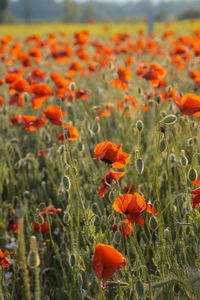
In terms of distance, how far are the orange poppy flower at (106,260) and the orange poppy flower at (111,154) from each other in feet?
1.29

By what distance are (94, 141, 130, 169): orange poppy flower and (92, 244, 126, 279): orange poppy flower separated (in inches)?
15.5

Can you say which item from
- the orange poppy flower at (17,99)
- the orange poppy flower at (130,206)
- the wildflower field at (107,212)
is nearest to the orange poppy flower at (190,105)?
the wildflower field at (107,212)

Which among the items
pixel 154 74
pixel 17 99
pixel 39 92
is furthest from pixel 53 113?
pixel 17 99

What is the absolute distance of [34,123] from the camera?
2256 mm

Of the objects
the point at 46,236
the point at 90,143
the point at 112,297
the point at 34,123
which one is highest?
the point at 34,123

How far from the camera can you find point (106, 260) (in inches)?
39.2

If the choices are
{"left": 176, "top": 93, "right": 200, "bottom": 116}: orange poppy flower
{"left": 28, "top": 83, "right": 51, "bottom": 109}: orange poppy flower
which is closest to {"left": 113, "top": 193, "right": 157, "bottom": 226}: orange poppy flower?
{"left": 176, "top": 93, "right": 200, "bottom": 116}: orange poppy flower

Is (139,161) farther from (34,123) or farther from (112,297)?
(34,123)

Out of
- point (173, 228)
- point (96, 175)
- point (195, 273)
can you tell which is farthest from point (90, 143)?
point (195, 273)

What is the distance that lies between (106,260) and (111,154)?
436mm

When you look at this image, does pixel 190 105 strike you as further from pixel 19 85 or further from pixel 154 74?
pixel 19 85

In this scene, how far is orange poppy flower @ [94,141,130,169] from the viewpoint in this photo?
51.6 inches

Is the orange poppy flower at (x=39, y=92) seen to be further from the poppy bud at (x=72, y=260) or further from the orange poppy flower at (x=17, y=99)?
the poppy bud at (x=72, y=260)

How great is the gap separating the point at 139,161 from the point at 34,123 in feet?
3.52
